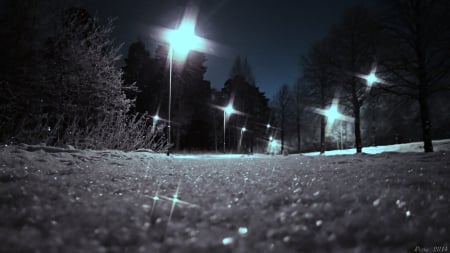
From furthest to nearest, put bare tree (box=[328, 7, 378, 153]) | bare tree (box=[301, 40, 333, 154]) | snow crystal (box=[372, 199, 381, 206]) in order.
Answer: bare tree (box=[301, 40, 333, 154]) < bare tree (box=[328, 7, 378, 153]) < snow crystal (box=[372, 199, 381, 206])

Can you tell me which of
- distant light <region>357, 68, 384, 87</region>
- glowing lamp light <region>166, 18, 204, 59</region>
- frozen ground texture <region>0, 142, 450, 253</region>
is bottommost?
frozen ground texture <region>0, 142, 450, 253</region>

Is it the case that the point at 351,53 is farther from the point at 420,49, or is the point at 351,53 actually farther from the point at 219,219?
the point at 219,219

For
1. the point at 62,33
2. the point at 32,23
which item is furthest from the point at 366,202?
the point at 32,23

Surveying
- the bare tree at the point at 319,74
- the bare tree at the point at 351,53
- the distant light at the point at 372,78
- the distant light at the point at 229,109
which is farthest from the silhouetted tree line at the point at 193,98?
the distant light at the point at 372,78

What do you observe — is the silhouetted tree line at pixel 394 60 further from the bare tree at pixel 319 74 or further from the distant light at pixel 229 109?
the distant light at pixel 229 109

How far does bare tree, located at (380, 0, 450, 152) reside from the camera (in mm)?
9195

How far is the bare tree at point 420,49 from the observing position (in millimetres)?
9195

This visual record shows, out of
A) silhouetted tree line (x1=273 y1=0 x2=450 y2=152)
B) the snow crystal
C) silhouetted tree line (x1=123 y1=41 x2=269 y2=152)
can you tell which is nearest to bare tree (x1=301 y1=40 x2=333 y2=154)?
silhouetted tree line (x1=273 y1=0 x2=450 y2=152)

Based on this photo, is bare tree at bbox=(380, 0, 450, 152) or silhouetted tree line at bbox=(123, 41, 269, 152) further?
silhouetted tree line at bbox=(123, 41, 269, 152)

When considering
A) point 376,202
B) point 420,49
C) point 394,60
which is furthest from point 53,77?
point 420,49

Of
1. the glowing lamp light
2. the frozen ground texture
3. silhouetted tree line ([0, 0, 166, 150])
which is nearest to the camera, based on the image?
the frozen ground texture

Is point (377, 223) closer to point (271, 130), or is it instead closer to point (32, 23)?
point (32, 23)

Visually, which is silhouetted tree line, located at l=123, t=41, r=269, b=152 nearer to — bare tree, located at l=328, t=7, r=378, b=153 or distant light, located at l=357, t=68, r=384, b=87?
bare tree, located at l=328, t=7, r=378, b=153

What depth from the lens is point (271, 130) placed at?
4106 cm
